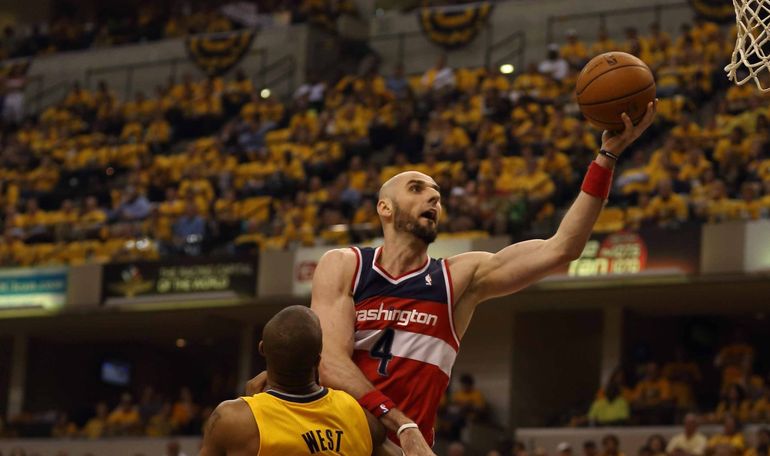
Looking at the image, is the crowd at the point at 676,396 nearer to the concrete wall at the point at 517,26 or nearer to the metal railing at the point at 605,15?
the metal railing at the point at 605,15

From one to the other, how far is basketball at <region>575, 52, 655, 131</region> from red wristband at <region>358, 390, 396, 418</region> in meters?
1.28

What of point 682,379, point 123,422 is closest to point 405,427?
point 682,379

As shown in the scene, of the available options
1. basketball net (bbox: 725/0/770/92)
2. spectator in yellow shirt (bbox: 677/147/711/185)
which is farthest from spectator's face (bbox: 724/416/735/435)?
basketball net (bbox: 725/0/770/92)

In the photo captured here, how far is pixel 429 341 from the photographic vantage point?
18.6 feet

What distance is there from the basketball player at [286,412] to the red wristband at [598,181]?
145 cm

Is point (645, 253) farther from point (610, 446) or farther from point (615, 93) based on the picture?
point (615, 93)

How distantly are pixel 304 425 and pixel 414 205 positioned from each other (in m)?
1.52

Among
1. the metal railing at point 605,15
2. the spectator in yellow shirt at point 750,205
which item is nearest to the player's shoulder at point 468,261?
the spectator in yellow shirt at point 750,205

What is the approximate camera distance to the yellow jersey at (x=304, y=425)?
439 cm

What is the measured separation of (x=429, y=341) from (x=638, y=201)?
38.8 ft

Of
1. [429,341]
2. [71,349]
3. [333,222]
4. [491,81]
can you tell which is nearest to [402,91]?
[491,81]

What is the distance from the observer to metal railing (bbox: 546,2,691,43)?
76.2 ft

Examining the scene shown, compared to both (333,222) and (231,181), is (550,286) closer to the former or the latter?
(333,222)

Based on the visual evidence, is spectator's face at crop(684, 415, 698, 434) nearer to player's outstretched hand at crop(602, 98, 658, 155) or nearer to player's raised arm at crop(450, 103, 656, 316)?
player's raised arm at crop(450, 103, 656, 316)
